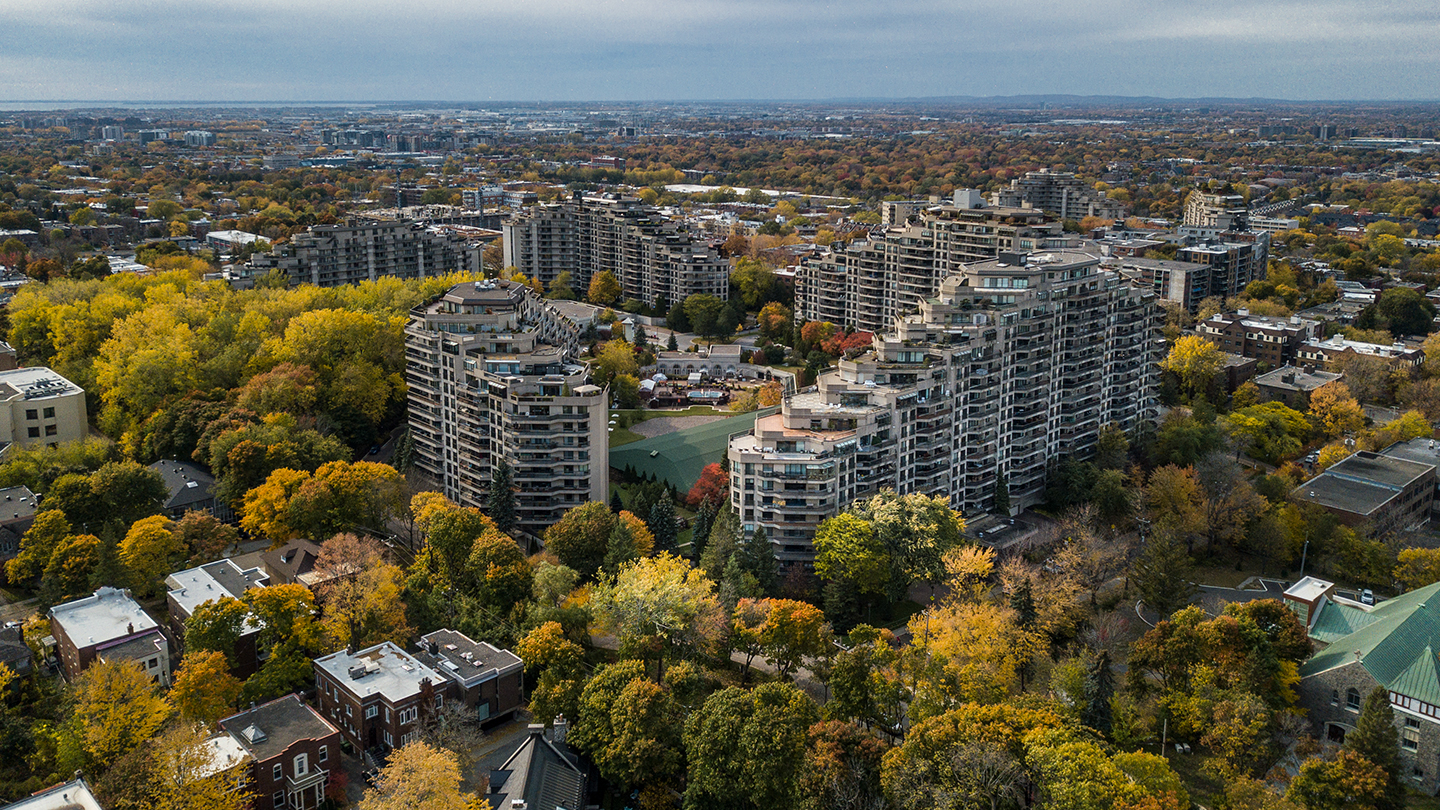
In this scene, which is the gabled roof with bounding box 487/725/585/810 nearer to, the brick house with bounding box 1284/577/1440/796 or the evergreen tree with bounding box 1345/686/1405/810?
the evergreen tree with bounding box 1345/686/1405/810

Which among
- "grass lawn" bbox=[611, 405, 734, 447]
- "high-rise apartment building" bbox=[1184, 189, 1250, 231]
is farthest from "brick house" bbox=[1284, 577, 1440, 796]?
"high-rise apartment building" bbox=[1184, 189, 1250, 231]


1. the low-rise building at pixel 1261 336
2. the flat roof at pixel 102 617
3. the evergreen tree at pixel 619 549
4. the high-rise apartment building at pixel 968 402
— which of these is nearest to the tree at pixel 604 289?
the high-rise apartment building at pixel 968 402

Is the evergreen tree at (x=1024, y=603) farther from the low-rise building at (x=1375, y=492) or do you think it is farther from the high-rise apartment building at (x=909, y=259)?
the high-rise apartment building at (x=909, y=259)

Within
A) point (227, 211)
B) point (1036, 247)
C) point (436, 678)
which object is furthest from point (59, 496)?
point (227, 211)

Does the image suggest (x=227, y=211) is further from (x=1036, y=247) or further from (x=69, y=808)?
(x=69, y=808)

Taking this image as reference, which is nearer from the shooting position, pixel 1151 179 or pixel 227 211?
pixel 227 211

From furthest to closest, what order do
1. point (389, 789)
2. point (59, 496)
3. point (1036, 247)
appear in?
point (1036, 247) → point (59, 496) → point (389, 789)

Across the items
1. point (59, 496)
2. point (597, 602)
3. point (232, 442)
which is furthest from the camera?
point (232, 442)
